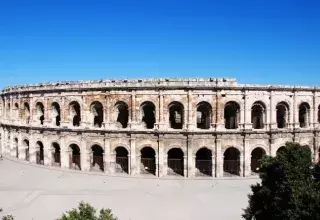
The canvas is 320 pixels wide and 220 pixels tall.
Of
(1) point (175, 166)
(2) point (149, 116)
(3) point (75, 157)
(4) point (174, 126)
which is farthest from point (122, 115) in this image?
(1) point (175, 166)

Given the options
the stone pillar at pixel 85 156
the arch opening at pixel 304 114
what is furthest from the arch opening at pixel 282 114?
the stone pillar at pixel 85 156

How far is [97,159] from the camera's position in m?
26.8

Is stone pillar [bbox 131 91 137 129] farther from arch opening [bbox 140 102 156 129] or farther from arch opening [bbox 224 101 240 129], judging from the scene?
arch opening [bbox 224 101 240 129]

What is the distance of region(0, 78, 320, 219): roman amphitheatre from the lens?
22.0m

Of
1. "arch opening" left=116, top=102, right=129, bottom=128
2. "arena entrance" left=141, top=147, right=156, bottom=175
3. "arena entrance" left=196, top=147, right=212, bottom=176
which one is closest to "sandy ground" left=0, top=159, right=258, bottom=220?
"arena entrance" left=196, top=147, right=212, bottom=176

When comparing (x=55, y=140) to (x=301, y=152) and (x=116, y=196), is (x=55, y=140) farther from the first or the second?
(x=301, y=152)

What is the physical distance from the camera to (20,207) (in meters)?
17.8

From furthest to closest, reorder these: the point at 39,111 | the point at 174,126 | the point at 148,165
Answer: the point at 39,111 → the point at 174,126 → the point at 148,165

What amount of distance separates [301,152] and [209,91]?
12.1 metres

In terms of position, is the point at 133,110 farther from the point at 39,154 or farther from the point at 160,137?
the point at 39,154

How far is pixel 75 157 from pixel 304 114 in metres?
20.9

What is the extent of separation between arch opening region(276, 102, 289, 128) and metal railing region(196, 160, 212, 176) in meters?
7.35

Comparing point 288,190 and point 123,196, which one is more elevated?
point 288,190

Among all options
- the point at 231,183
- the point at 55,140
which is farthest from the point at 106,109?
the point at 231,183
